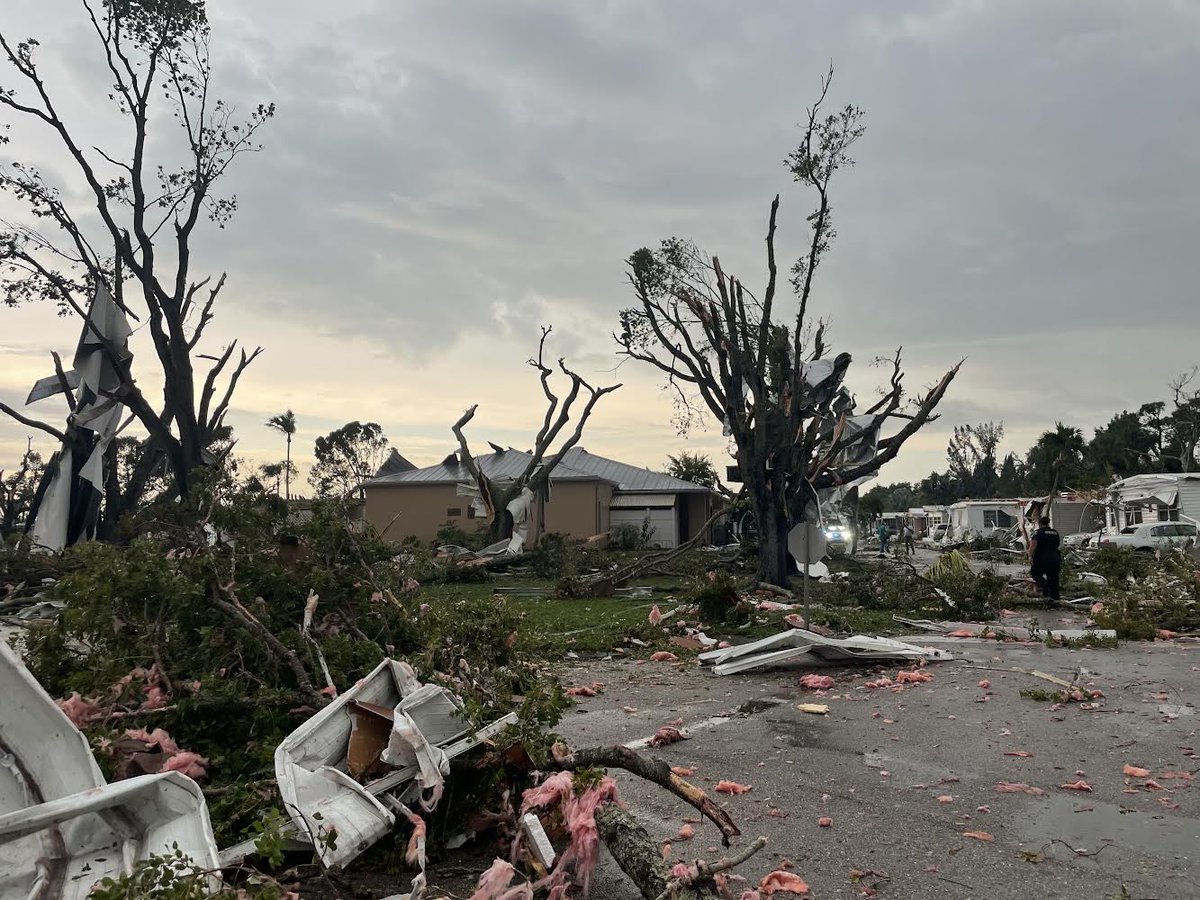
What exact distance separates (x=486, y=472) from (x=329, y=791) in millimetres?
36453

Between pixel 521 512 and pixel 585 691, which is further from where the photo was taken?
pixel 521 512

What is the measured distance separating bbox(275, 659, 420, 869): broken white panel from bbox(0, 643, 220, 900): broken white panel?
43 cm

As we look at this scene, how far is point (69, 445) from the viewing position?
20.8m

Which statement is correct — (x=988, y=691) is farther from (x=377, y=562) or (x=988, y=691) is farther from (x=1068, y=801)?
(x=377, y=562)

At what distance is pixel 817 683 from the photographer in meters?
8.66

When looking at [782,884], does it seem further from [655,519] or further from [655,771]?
[655,519]

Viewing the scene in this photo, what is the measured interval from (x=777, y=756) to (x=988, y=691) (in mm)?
3066

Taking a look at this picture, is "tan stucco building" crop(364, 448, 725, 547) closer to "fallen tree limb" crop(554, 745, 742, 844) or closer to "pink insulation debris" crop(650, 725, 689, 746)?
"pink insulation debris" crop(650, 725, 689, 746)

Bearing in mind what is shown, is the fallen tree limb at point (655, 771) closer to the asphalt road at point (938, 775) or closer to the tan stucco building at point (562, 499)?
the asphalt road at point (938, 775)

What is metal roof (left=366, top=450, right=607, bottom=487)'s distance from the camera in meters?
39.6

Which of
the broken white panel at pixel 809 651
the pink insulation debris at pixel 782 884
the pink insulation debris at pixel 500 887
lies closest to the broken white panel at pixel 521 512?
the broken white panel at pixel 809 651

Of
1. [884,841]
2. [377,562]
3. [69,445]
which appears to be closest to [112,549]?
[377,562]

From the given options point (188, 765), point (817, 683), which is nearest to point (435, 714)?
point (188, 765)

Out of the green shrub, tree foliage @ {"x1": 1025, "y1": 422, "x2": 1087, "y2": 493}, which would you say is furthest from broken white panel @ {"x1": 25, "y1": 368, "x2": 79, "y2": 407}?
tree foliage @ {"x1": 1025, "y1": 422, "x2": 1087, "y2": 493}
